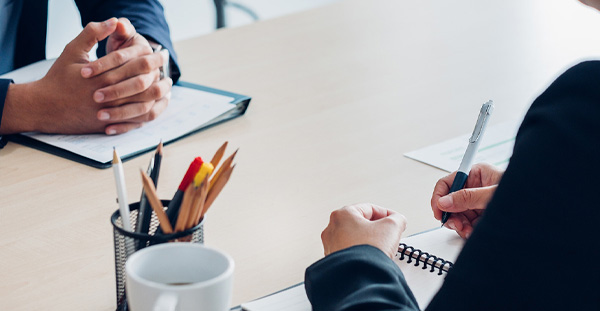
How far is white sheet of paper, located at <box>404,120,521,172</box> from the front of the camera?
3.75 ft

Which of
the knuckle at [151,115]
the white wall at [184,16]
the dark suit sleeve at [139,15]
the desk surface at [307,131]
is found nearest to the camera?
the desk surface at [307,131]

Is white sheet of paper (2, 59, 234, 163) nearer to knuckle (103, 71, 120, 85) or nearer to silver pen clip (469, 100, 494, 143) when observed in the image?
knuckle (103, 71, 120, 85)

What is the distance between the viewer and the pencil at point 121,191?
648mm

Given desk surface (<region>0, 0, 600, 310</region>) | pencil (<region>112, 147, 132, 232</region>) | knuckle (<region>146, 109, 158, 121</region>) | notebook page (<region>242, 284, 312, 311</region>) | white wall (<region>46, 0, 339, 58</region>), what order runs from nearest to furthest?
pencil (<region>112, 147, 132, 232</region>), notebook page (<region>242, 284, 312, 311</region>), desk surface (<region>0, 0, 600, 310</region>), knuckle (<region>146, 109, 158, 121</region>), white wall (<region>46, 0, 339, 58</region>)

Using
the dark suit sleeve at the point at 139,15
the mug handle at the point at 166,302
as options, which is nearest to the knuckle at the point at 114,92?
the dark suit sleeve at the point at 139,15

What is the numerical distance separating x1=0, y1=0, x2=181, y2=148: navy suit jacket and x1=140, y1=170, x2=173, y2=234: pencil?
81 centimetres

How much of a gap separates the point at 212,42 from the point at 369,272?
3.78ft

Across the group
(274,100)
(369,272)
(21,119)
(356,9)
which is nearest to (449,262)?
(369,272)

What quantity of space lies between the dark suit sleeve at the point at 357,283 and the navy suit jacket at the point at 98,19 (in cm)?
78

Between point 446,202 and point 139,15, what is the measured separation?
848 mm

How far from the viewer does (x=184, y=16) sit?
3.59 m

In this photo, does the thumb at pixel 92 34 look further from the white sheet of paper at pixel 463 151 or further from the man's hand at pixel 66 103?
the white sheet of paper at pixel 463 151

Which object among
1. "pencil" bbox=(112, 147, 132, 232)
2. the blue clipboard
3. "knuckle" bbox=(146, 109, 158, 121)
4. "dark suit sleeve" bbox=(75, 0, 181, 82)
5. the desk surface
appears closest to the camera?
"pencil" bbox=(112, 147, 132, 232)

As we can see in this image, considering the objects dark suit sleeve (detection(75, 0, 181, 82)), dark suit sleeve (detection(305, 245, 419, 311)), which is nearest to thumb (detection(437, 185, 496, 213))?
dark suit sleeve (detection(305, 245, 419, 311))
